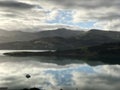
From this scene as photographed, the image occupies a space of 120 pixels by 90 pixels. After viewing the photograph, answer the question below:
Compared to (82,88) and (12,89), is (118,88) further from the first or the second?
(12,89)

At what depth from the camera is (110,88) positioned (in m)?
103

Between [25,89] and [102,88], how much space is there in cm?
2924

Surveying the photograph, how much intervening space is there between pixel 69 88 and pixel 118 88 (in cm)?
1881

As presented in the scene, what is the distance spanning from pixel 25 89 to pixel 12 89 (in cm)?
527

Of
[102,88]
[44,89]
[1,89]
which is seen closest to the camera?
[1,89]

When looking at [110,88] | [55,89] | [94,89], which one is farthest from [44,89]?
[110,88]

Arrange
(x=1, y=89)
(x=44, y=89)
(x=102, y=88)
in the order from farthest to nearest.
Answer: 1. (x=102, y=88)
2. (x=44, y=89)
3. (x=1, y=89)

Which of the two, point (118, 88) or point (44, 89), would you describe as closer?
point (44, 89)

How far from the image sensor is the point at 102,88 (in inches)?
4043

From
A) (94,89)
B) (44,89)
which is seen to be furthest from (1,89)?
(94,89)

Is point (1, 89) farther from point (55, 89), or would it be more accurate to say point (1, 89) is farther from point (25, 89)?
point (55, 89)

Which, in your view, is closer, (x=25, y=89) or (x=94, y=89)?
(x=25, y=89)

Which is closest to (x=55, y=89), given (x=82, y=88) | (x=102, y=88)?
(x=82, y=88)

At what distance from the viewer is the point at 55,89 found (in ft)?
315
